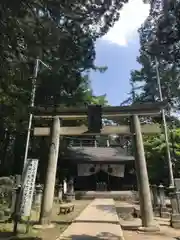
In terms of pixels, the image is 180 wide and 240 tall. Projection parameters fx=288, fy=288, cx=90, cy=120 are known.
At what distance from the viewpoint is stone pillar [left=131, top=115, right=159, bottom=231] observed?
32.0 feet

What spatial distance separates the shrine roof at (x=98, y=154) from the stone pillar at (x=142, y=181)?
16.3m

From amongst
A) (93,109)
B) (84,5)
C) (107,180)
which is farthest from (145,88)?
(84,5)

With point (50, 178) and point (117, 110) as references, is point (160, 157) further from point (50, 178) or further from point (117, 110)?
point (50, 178)

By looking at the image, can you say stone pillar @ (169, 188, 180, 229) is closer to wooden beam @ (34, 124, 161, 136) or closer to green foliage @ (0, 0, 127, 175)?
wooden beam @ (34, 124, 161, 136)

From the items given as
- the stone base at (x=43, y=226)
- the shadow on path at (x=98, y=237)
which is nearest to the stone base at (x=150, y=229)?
the shadow on path at (x=98, y=237)

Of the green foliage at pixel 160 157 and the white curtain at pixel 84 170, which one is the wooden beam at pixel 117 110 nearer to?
the green foliage at pixel 160 157

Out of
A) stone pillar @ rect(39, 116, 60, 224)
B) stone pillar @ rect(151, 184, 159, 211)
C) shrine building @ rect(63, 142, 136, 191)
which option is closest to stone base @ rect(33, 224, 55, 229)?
stone pillar @ rect(39, 116, 60, 224)

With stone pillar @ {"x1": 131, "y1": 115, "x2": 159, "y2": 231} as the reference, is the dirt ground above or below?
below

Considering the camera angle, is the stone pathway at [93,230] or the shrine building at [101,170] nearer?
the stone pathway at [93,230]

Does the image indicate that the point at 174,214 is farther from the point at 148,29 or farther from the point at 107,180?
the point at 107,180

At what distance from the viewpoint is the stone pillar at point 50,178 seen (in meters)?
9.95

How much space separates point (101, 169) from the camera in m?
28.4

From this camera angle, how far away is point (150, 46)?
721 cm

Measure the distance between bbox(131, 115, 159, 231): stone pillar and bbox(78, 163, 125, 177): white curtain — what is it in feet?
56.5
